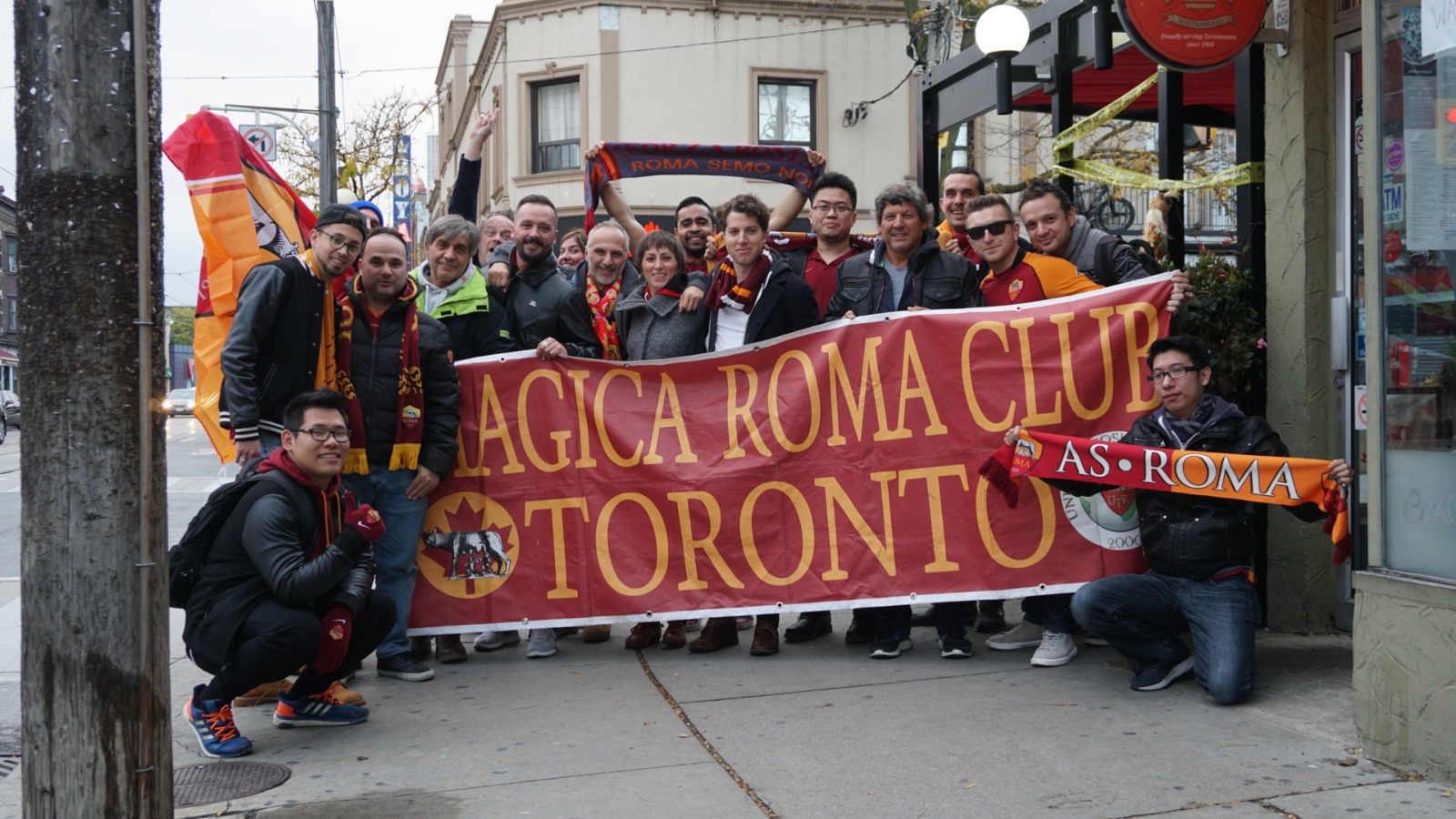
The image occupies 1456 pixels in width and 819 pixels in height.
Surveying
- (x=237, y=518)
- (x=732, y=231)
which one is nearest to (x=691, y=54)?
(x=732, y=231)

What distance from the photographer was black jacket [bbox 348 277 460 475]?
575 cm

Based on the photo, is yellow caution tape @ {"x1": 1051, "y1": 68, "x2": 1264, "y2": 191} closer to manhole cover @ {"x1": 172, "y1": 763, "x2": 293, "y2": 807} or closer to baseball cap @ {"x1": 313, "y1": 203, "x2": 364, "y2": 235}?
baseball cap @ {"x1": 313, "y1": 203, "x2": 364, "y2": 235}

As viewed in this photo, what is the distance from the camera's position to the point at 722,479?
6109mm

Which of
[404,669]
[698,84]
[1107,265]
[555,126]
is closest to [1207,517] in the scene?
[1107,265]

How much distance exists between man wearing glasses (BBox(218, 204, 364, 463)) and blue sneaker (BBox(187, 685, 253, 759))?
40.8 inches

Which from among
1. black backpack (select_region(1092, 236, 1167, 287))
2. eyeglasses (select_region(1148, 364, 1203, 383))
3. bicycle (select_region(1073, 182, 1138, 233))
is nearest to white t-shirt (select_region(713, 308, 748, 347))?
black backpack (select_region(1092, 236, 1167, 287))

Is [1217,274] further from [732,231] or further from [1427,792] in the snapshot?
[1427,792]

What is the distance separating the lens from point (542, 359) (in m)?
6.23

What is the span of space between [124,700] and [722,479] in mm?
3186

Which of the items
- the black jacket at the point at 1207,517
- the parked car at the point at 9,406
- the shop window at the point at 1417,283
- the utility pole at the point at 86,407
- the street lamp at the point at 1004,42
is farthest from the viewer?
the parked car at the point at 9,406

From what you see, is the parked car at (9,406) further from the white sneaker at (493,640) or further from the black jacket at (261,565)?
the black jacket at (261,565)

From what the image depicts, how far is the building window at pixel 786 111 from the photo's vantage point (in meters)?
25.5

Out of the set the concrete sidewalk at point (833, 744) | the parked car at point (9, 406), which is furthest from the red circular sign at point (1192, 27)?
the parked car at point (9, 406)

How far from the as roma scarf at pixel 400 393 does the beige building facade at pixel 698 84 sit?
1886cm
